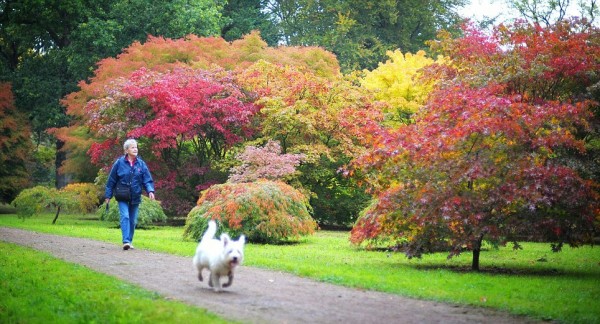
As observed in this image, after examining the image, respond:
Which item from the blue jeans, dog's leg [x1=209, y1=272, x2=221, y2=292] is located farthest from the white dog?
the blue jeans

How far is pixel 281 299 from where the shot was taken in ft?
26.6

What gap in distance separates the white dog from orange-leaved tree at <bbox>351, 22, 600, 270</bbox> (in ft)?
13.8

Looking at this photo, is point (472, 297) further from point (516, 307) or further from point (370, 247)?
point (370, 247)

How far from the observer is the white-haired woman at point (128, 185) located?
1333 cm

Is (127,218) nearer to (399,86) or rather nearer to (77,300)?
(77,300)

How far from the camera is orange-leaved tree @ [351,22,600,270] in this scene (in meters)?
11.1

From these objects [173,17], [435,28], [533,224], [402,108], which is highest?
[435,28]

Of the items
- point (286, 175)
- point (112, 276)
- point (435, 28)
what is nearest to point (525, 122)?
point (112, 276)

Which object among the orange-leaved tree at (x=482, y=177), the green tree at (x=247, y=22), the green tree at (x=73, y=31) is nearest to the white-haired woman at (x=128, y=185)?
the orange-leaved tree at (x=482, y=177)

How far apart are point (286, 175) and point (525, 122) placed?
35.8 ft

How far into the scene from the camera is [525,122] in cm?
1132

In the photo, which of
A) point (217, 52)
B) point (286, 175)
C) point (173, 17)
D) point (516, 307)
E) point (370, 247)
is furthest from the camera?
point (173, 17)

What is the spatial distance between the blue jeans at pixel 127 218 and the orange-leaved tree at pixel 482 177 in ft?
14.7

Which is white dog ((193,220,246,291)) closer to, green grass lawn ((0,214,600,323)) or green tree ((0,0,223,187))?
green grass lawn ((0,214,600,323))
